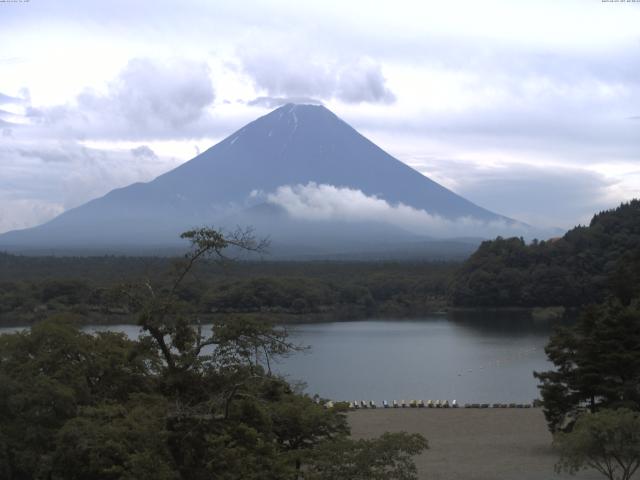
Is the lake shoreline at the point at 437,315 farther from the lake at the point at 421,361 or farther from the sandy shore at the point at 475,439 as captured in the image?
the sandy shore at the point at 475,439

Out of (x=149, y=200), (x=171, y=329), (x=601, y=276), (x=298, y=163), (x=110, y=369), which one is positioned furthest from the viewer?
(x=149, y=200)

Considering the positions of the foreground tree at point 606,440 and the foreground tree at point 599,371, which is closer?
the foreground tree at point 606,440

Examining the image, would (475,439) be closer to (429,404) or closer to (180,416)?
(429,404)

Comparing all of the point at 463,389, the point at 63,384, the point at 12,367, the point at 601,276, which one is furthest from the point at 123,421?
the point at 601,276

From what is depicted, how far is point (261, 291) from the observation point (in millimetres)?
46281

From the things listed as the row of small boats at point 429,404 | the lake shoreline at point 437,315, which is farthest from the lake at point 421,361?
the lake shoreline at point 437,315

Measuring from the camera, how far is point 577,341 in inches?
556

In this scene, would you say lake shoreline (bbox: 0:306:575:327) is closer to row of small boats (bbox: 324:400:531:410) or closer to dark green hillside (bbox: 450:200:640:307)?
dark green hillside (bbox: 450:200:640:307)

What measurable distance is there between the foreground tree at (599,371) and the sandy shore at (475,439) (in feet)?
2.70

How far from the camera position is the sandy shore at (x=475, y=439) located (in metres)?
12.3

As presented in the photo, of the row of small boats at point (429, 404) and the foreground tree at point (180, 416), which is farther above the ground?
the foreground tree at point (180, 416)

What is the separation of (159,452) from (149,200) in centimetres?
15896

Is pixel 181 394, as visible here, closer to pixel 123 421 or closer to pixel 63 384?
pixel 123 421

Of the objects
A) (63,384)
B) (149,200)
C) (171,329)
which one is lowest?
(63,384)
